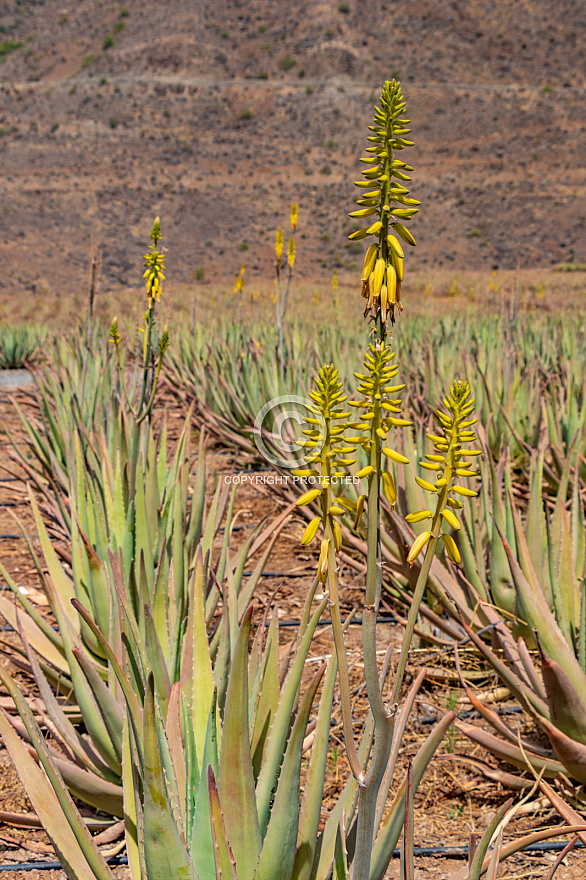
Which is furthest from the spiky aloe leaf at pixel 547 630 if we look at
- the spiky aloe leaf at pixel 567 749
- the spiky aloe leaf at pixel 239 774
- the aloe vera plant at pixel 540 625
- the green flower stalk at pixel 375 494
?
the green flower stalk at pixel 375 494

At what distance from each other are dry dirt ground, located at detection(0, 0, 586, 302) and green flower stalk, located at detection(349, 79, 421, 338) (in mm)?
30075

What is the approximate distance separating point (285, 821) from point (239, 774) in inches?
3.5

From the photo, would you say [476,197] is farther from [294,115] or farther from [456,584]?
[456,584]

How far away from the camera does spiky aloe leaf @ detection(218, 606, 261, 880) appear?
84 centimetres

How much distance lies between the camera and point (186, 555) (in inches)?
75.5

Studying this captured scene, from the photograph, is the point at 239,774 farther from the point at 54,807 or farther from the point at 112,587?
the point at 112,587

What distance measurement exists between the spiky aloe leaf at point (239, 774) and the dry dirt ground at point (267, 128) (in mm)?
29891

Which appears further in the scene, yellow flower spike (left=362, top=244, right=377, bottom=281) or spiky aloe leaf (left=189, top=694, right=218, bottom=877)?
spiky aloe leaf (left=189, top=694, right=218, bottom=877)

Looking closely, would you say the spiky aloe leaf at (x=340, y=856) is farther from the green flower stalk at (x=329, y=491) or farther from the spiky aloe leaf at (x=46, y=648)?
the spiky aloe leaf at (x=46, y=648)

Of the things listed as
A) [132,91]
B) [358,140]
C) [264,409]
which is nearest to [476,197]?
[358,140]

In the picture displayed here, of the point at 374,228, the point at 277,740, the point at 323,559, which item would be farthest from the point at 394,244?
the point at 277,740

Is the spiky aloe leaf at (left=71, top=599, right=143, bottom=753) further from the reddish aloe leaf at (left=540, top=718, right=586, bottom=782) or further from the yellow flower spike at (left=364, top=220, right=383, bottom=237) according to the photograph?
the reddish aloe leaf at (left=540, top=718, right=586, bottom=782)

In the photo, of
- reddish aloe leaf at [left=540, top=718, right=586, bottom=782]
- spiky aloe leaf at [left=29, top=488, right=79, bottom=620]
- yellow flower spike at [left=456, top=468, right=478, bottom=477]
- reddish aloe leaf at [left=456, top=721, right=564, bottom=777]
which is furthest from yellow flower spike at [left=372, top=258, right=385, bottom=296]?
spiky aloe leaf at [left=29, top=488, right=79, bottom=620]

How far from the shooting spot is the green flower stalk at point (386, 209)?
0.58 m
